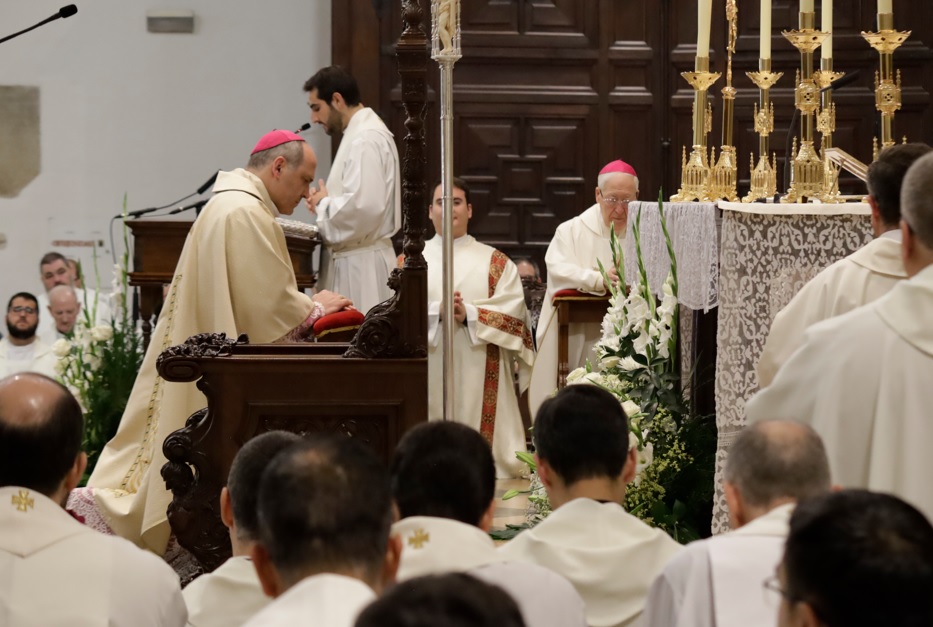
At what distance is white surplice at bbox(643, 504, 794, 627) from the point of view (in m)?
2.58

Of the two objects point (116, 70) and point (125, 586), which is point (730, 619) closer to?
point (125, 586)

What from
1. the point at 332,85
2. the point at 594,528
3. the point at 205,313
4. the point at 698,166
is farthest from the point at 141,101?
the point at 594,528

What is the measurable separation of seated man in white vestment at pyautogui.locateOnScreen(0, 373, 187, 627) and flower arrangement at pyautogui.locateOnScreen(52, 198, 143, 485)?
5.11m

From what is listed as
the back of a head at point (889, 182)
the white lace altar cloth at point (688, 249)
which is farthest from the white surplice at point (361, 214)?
the back of a head at point (889, 182)

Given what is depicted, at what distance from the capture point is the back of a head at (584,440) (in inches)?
128

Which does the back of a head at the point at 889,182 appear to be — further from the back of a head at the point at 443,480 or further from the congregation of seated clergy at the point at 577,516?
the back of a head at the point at 443,480

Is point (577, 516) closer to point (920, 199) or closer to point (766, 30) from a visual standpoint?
point (920, 199)

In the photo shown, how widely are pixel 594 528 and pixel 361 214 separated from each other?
5796mm

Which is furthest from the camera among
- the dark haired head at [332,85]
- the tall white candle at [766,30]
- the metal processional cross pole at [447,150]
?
the dark haired head at [332,85]

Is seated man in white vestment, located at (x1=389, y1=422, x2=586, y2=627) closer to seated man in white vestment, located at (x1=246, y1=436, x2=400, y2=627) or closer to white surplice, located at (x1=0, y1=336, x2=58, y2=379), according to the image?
seated man in white vestment, located at (x1=246, y1=436, x2=400, y2=627)

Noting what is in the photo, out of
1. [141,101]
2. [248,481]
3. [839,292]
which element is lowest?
[248,481]

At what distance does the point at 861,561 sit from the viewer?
179 cm

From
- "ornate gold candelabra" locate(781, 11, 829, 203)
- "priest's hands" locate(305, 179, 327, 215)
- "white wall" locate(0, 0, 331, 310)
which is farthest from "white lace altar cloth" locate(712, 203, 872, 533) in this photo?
"white wall" locate(0, 0, 331, 310)

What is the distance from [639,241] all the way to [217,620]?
384 centimetres
